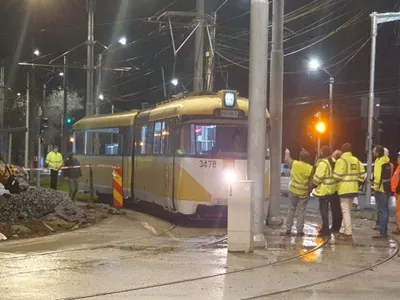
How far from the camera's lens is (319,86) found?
60.1 meters

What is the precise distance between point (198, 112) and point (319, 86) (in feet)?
153

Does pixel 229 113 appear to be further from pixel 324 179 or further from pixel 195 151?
pixel 324 179

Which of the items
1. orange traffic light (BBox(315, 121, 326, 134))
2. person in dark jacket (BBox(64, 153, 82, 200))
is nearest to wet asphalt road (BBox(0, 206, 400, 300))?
person in dark jacket (BBox(64, 153, 82, 200))

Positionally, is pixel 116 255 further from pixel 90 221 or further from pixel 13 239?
pixel 90 221

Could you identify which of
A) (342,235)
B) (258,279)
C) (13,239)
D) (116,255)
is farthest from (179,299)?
(342,235)

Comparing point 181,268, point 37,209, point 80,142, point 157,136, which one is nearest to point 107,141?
point 80,142

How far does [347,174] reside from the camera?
42.9ft

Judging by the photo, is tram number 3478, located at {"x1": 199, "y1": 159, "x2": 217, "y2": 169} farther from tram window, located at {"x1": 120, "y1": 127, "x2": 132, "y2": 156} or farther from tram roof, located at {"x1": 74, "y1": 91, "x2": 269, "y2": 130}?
tram window, located at {"x1": 120, "y1": 127, "x2": 132, "y2": 156}

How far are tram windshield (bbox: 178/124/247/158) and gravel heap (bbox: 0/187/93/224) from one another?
9.71ft

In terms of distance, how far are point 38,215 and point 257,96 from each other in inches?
233

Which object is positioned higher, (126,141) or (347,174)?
(126,141)

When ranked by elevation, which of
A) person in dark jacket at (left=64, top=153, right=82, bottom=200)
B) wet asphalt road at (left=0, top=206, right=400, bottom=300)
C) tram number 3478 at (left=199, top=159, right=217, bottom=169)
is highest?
tram number 3478 at (left=199, top=159, right=217, bottom=169)

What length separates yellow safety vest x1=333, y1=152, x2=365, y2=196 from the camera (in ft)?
42.5

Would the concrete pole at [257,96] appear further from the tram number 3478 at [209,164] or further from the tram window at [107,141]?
the tram window at [107,141]
